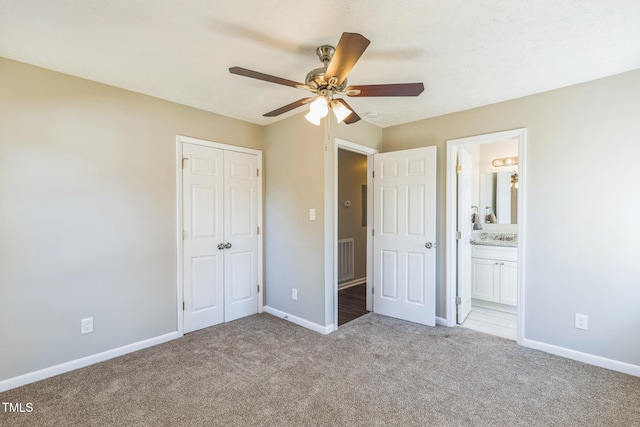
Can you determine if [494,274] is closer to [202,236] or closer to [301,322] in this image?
[301,322]

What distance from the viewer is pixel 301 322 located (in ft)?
11.2

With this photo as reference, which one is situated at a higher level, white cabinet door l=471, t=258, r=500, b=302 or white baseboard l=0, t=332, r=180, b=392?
white cabinet door l=471, t=258, r=500, b=302

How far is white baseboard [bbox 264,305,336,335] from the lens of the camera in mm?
3199

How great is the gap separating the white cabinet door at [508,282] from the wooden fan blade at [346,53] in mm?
3462

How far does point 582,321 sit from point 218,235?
3630 millimetres

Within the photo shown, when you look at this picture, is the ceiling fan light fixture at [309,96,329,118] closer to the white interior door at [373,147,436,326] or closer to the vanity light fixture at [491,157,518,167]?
the white interior door at [373,147,436,326]

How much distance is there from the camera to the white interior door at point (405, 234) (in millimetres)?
3371

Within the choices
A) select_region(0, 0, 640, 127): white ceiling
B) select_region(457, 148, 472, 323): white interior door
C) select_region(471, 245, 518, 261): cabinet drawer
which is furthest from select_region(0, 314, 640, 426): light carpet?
select_region(0, 0, 640, 127): white ceiling

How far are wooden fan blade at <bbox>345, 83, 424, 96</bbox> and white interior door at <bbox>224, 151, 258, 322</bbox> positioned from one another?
206 centimetres

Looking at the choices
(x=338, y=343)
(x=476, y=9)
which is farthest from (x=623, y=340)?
(x=476, y=9)

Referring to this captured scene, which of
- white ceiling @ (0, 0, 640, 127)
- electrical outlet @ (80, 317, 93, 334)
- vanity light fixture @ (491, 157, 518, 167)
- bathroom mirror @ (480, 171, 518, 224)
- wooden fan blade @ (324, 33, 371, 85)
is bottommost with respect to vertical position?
electrical outlet @ (80, 317, 93, 334)

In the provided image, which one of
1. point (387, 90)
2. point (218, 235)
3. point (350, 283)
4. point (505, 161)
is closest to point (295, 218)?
point (218, 235)

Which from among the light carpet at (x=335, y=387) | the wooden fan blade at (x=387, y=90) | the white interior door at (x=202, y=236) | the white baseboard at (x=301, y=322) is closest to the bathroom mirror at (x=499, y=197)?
the light carpet at (x=335, y=387)

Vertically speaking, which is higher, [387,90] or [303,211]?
[387,90]
